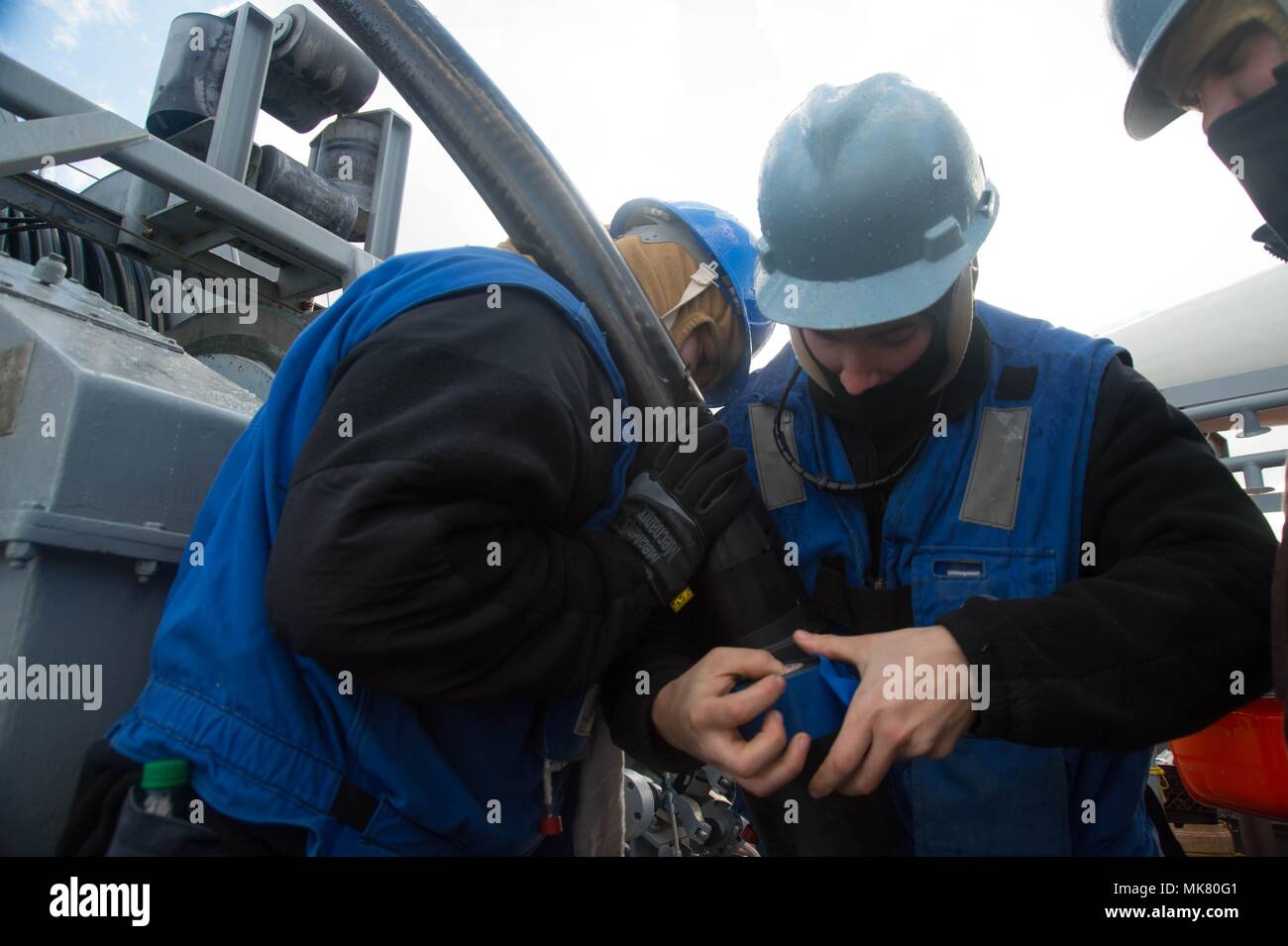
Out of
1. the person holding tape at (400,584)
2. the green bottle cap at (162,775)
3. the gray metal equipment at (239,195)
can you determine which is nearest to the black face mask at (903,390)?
the person holding tape at (400,584)

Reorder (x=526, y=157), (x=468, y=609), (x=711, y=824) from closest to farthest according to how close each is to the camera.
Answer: (x=468, y=609), (x=526, y=157), (x=711, y=824)

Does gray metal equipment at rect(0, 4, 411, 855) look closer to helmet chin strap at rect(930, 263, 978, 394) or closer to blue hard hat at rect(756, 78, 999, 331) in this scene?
blue hard hat at rect(756, 78, 999, 331)

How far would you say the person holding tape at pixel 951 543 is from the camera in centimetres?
104

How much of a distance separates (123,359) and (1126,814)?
2.13 metres

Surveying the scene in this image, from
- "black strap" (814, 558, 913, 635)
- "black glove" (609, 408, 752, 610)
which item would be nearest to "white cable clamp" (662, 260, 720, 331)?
"black glove" (609, 408, 752, 610)

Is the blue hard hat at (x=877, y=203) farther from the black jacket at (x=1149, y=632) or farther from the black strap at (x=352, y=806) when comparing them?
the black strap at (x=352, y=806)

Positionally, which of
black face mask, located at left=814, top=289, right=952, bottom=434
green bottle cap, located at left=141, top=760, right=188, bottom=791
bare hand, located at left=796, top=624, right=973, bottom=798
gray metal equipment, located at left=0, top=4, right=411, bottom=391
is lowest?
green bottle cap, located at left=141, top=760, right=188, bottom=791

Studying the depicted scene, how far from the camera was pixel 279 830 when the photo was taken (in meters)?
0.98

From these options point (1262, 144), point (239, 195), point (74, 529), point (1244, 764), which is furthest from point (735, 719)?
point (239, 195)

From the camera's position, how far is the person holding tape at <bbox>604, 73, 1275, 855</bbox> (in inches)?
41.0

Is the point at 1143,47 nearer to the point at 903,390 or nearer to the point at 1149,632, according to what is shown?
the point at 903,390

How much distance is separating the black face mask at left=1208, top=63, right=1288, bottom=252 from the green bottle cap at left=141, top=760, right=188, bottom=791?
1.89m

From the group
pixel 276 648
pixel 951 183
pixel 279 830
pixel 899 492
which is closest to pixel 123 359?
pixel 276 648

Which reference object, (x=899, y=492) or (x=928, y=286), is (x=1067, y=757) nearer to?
(x=899, y=492)
